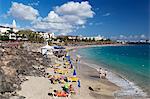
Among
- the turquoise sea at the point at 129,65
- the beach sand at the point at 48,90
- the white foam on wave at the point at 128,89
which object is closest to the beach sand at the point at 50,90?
the beach sand at the point at 48,90

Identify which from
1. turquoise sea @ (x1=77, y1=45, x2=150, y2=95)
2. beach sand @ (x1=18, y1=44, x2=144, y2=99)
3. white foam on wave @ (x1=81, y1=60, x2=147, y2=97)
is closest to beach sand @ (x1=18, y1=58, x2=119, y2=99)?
beach sand @ (x1=18, y1=44, x2=144, y2=99)

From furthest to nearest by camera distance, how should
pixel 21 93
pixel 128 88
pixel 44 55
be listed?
1. pixel 44 55
2. pixel 128 88
3. pixel 21 93

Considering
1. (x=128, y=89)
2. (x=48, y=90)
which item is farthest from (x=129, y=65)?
(x=48, y=90)

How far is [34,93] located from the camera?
1902 cm

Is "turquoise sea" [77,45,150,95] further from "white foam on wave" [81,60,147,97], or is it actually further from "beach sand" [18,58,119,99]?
"beach sand" [18,58,119,99]

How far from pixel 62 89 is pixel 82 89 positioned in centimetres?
194

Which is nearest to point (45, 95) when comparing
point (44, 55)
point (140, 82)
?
point (140, 82)

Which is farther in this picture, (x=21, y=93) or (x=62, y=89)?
(x=62, y=89)

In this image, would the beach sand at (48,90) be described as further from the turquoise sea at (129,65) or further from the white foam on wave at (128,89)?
the turquoise sea at (129,65)

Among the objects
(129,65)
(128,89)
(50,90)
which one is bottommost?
(129,65)

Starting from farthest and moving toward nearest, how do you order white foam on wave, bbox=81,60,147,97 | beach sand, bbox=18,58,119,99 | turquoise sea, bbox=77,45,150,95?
turquoise sea, bbox=77,45,150,95
white foam on wave, bbox=81,60,147,97
beach sand, bbox=18,58,119,99

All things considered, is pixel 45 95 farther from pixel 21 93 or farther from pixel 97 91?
pixel 97 91

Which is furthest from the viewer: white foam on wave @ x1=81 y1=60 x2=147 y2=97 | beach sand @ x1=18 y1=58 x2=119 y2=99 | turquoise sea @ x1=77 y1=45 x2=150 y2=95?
turquoise sea @ x1=77 y1=45 x2=150 y2=95

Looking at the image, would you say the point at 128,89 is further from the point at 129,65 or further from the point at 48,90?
the point at 129,65
